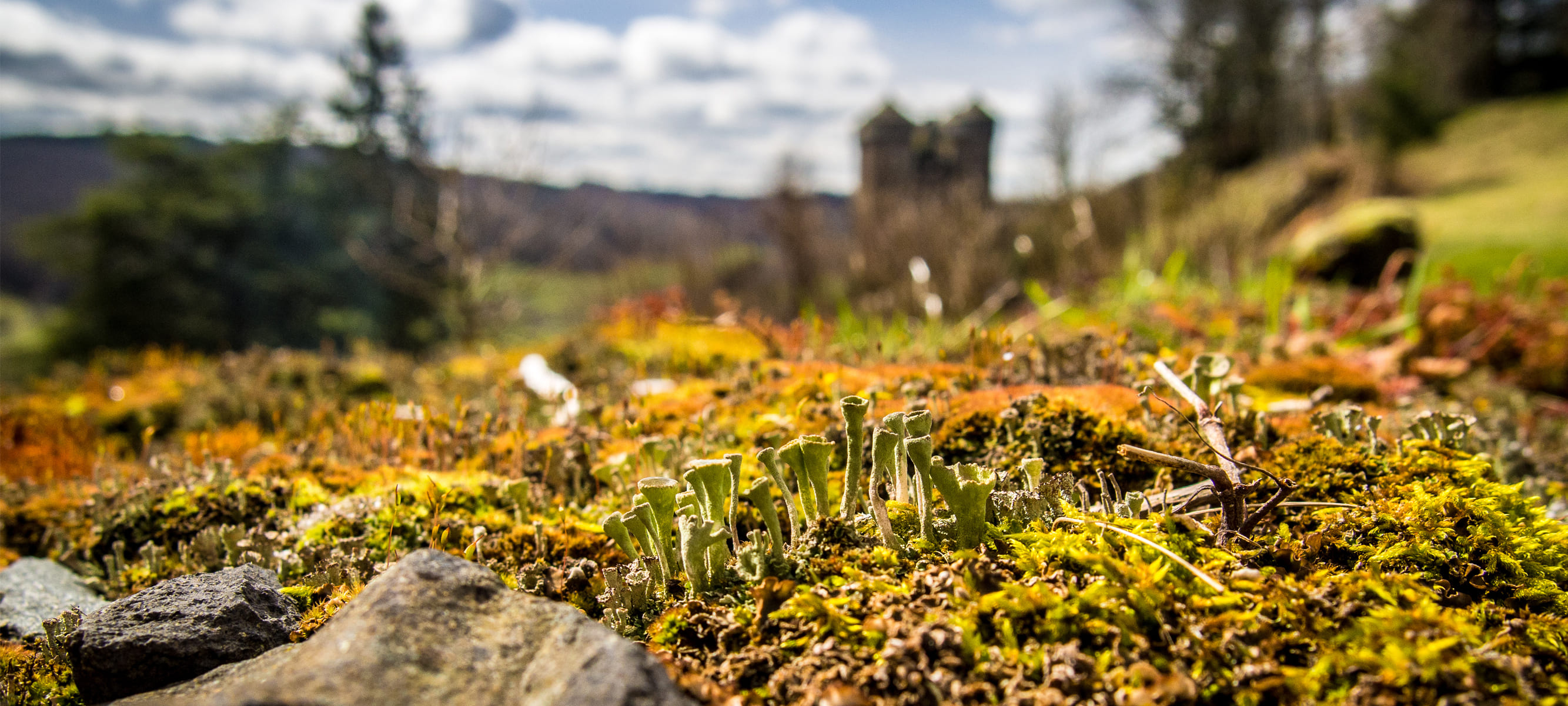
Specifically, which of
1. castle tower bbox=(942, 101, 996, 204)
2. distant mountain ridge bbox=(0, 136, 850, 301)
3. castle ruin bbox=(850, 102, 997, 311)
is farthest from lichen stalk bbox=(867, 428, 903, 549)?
castle tower bbox=(942, 101, 996, 204)

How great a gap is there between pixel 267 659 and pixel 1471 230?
62.4 feet

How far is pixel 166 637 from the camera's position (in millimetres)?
1625

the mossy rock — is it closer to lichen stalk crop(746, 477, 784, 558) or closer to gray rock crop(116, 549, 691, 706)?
lichen stalk crop(746, 477, 784, 558)

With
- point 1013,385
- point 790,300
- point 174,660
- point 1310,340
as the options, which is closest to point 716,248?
point 790,300

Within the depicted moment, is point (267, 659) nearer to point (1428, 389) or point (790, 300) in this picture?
point (1428, 389)

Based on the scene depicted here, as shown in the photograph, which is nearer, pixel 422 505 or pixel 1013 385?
pixel 422 505

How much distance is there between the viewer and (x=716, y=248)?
53.4ft

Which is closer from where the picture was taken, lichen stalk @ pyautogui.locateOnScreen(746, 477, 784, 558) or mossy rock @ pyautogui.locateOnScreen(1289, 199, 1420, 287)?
lichen stalk @ pyautogui.locateOnScreen(746, 477, 784, 558)

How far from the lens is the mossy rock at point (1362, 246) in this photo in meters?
9.23

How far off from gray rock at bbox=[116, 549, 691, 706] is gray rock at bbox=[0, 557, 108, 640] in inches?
46.1

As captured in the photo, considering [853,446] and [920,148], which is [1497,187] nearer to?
[920,148]

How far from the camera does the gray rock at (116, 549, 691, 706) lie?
4.05ft

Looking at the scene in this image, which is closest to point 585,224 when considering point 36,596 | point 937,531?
point 36,596

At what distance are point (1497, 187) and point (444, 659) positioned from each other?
84.5 ft
